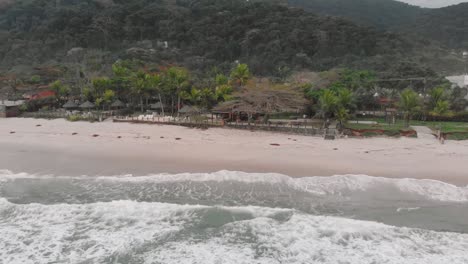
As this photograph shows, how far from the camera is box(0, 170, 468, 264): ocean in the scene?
11875 mm

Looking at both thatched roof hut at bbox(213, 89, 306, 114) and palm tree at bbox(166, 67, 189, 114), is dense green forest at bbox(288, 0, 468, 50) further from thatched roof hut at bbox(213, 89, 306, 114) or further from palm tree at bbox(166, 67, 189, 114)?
palm tree at bbox(166, 67, 189, 114)

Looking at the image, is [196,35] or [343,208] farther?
[196,35]

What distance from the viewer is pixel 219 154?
70.7 ft

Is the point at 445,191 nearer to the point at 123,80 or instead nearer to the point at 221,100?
the point at 221,100

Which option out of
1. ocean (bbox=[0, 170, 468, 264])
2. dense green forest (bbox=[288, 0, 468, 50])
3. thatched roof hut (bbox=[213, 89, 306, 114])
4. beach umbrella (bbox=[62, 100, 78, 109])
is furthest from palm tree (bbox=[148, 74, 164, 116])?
dense green forest (bbox=[288, 0, 468, 50])

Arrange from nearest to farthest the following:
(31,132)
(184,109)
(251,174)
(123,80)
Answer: (251,174)
(31,132)
(184,109)
(123,80)

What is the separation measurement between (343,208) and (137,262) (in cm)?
799

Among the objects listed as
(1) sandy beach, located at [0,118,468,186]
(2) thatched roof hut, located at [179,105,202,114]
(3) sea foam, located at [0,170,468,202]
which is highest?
(2) thatched roof hut, located at [179,105,202,114]

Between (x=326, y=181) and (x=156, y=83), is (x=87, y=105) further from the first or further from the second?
(x=326, y=181)

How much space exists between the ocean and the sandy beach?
4.61ft

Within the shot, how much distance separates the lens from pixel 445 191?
15.9m

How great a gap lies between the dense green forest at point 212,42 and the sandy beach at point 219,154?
110ft

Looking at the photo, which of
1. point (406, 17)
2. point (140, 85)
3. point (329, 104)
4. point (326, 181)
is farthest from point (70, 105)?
point (406, 17)

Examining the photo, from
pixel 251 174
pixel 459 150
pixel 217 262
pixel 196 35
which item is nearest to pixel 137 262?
pixel 217 262
